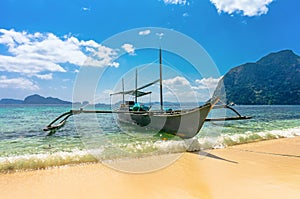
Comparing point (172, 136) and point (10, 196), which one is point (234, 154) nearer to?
point (172, 136)

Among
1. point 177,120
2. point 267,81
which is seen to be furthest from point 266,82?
point 177,120

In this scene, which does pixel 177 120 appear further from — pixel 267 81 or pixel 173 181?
pixel 267 81

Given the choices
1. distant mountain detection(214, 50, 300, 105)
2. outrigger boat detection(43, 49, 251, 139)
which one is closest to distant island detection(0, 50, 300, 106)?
distant mountain detection(214, 50, 300, 105)

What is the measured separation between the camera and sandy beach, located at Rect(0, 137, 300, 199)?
420 cm

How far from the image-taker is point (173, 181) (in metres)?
4.90

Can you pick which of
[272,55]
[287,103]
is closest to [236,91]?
[287,103]

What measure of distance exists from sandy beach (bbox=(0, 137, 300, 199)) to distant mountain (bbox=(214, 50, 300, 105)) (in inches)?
3130

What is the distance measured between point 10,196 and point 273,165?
655 cm

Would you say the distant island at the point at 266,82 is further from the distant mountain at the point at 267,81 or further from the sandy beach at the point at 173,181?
the sandy beach at the point at 173,181

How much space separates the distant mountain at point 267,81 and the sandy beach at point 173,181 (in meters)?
79.5

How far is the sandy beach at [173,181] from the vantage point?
4199 mm

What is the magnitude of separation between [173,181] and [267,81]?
388 ft

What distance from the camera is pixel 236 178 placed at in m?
5.05

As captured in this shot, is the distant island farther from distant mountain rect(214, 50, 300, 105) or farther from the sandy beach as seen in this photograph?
the sandy beach
